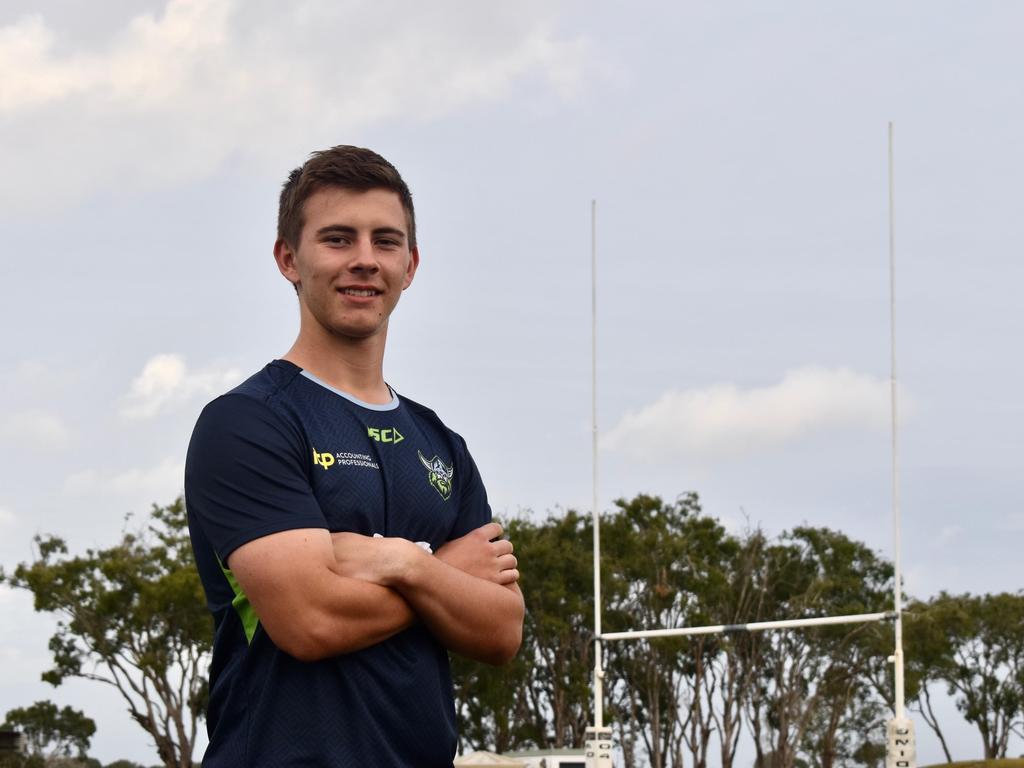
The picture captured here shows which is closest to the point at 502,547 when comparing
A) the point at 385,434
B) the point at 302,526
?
the point at 385,434

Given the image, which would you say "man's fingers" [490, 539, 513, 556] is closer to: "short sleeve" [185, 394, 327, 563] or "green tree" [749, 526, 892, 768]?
"short sleeve" [185, 394, 327, 563]

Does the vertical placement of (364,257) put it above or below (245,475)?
above

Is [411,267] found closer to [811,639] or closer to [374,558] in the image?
[374,558]

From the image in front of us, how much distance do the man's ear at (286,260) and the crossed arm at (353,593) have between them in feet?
1.69

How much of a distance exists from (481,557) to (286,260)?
655 millimetres

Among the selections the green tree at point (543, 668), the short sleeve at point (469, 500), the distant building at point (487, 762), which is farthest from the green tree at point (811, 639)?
the short sleeve at point (469, 500)

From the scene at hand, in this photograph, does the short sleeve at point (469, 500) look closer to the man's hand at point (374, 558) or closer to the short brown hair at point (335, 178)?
the man's hand at point (374, 558)

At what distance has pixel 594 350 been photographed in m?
24.5

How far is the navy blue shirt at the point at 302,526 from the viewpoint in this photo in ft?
7.73

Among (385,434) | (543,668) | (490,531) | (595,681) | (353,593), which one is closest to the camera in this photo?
(353,593)

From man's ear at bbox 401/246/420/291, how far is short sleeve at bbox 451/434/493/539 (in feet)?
1.11

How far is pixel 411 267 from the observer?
2.74 metres

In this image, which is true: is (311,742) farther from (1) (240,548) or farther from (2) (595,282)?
(2) (595,282)

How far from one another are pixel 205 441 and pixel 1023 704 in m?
41.3
